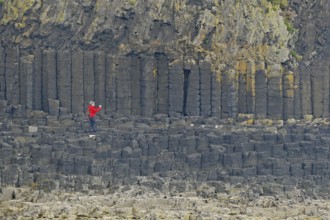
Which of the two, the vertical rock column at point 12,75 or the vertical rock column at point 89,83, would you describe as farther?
the vertical rock column at point 12,75

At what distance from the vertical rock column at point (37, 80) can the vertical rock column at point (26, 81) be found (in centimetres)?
13

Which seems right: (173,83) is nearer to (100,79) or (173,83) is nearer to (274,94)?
(100,79)

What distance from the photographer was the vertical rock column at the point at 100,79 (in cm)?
7588

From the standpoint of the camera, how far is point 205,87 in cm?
7588

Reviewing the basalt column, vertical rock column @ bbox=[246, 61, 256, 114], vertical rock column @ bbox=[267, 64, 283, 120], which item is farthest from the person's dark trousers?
vertical rock column @ bbox=[267, 64, 283, 120]

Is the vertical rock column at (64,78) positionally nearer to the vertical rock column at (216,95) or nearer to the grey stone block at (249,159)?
the vertical rock column at (216,95)

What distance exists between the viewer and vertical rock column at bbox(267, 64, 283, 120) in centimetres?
7638

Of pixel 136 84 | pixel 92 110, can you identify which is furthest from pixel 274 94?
pixel 92 110

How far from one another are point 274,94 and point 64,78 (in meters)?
8.19

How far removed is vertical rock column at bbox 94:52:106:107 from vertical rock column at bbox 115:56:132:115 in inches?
21.7

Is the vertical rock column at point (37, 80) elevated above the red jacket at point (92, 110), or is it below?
above

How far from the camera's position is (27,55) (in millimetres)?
76938

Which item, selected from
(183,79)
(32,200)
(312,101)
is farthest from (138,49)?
(32,200)

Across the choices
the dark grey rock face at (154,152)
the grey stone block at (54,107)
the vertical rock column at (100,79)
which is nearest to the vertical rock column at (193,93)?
the dark grey rock face at (154,152)
